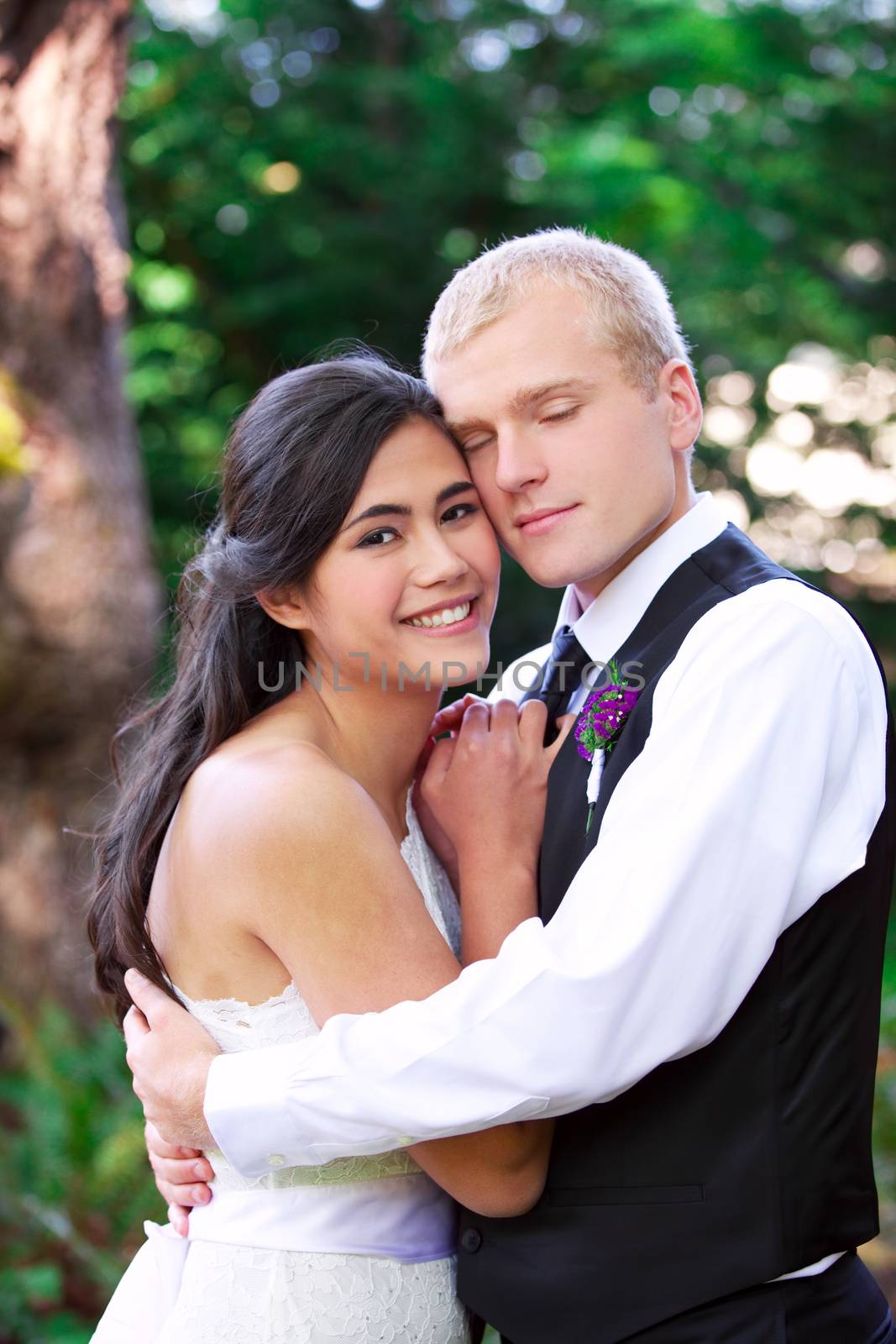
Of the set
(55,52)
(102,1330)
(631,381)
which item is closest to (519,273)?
(631,381)

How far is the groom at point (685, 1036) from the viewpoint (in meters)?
1.67

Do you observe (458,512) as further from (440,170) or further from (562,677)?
(440,170)

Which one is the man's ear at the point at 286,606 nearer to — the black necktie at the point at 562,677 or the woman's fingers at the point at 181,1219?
the black necktie at the point at 562,677

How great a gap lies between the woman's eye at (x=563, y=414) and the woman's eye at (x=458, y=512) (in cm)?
25

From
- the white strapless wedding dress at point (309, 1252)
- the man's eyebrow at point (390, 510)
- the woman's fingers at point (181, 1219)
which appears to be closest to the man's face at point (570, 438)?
the man's eyebrow at point (390, 510)

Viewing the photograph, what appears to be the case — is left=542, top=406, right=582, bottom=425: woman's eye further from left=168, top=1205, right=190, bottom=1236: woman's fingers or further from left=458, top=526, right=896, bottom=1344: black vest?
left=168, top=1205, right=190, bottom=1236: woman's fingers

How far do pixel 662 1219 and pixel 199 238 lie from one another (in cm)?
767

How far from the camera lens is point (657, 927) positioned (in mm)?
1651

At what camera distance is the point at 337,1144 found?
1802 millimetres

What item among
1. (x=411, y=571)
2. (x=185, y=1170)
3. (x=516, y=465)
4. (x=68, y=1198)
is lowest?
(x=68, y=1198)

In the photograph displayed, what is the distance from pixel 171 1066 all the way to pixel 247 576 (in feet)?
2.73

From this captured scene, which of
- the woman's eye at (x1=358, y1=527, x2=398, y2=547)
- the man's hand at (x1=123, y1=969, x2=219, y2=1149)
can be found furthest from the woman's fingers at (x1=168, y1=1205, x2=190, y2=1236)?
the woman's eye at (x1=358, y1=527, x2=398, y2=547)

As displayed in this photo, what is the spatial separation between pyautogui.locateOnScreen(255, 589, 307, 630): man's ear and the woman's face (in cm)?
5

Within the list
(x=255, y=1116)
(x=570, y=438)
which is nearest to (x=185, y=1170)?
(x=255, y=1116)
